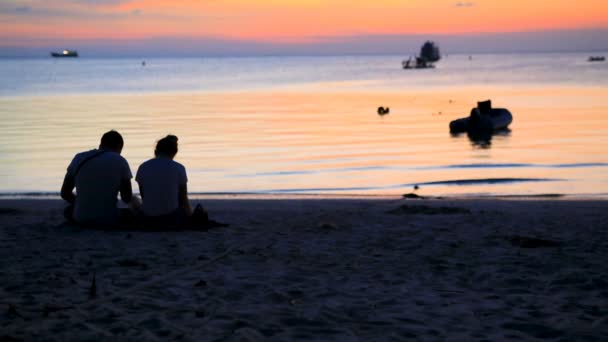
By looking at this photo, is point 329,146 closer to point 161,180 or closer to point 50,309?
point 161,180

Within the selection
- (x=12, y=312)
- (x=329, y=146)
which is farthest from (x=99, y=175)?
(x=329, y=146)

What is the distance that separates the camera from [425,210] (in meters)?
11.6

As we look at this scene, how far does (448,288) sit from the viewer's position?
6.47m

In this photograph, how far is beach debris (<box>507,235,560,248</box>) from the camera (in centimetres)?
835

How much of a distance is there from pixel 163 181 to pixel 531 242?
431cm

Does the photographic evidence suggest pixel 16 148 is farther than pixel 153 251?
Yes

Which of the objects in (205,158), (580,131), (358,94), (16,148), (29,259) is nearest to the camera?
(29,259)

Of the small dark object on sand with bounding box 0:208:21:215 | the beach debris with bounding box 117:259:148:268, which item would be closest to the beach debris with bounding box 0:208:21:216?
the small dark object on sand with bounding box 0:208:21:215

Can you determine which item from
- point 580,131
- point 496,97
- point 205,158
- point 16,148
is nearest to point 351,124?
point 580,131

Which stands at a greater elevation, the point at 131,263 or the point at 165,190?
the point at 165,190

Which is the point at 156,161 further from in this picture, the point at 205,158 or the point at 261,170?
the point at 205,158

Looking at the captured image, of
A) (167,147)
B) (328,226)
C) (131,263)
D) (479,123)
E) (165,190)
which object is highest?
(479,123)

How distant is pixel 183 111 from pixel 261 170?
26006 millimetres

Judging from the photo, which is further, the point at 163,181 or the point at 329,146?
the point at 329,146
